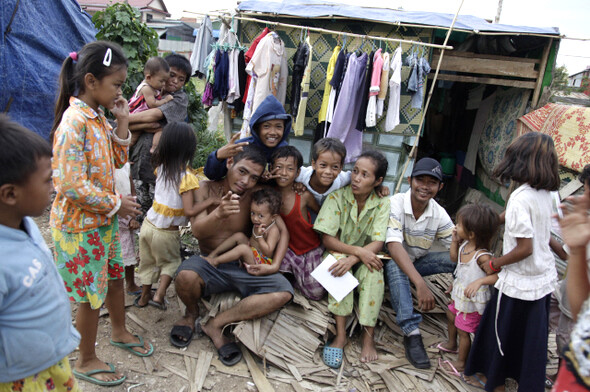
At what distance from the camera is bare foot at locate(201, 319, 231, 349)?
276cm

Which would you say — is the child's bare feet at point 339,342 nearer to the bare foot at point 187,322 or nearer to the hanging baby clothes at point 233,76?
the bare foot at point 187,322

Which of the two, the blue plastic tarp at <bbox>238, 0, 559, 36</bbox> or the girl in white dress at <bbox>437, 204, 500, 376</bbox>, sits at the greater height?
the blue plastic tarp at <bbox>238, 0, 559, 36</bbox>

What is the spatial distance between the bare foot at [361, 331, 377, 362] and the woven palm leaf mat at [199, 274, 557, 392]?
41 mm

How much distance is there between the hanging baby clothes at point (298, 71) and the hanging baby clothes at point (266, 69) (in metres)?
0.16

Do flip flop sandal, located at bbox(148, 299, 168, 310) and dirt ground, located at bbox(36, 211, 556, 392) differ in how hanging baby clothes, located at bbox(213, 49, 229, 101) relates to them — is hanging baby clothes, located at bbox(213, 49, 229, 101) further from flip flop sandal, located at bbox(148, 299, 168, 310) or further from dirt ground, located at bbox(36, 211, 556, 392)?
dirt ground, located at bbox(36, 211, 556, 392)

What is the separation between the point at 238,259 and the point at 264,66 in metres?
3.13

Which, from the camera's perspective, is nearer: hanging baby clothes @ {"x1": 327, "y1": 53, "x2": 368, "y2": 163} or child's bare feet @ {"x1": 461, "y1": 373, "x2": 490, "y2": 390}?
child's bare feet @ {"x1": 461, "y1": 373, "x2": 490, "y2": 390}

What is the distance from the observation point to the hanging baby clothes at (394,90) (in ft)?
16.8

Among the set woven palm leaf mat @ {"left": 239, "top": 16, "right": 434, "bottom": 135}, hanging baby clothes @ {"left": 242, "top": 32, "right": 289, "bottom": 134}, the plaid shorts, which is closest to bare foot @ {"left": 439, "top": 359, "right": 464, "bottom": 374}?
the plaid shorts

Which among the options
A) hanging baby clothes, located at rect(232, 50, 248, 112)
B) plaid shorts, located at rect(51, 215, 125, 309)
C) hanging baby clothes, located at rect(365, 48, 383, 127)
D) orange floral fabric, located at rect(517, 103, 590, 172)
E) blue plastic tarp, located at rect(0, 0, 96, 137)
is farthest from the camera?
hanging baby clothes, located at rect(232, 50, 248, 112)

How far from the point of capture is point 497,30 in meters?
5.12

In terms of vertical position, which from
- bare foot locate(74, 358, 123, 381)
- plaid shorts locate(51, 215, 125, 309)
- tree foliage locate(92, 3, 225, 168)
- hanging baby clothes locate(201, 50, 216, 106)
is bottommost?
bare foot locate(74, 358, 123, 381)

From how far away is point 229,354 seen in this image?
106 inches

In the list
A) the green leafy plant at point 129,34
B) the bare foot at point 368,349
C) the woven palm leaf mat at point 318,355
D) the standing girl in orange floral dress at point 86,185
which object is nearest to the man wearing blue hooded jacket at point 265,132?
the standing girl in orange floral dress at point 86,185
